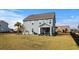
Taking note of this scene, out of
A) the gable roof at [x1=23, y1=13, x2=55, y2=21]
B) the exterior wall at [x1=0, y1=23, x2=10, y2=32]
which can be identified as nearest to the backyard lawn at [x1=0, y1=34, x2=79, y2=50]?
the exterior wall at [x1=0, y1=23, x2=10, y2=32]

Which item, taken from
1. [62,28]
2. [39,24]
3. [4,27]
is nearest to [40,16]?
[39,24]

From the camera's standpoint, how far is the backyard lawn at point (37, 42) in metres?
3.09

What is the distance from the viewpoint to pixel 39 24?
3.13 meters

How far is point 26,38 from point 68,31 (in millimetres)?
567

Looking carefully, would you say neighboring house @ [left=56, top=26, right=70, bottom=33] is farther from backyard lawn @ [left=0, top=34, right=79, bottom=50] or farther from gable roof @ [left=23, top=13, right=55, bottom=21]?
gable roof @ [left=23, top=13, right=55, bottom=21]

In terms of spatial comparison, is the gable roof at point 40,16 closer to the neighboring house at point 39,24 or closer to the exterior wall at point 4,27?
the neighboring house at point 39,24

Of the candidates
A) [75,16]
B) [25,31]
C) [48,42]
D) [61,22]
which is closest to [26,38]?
[25,31]

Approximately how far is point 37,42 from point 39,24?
24 centimetres

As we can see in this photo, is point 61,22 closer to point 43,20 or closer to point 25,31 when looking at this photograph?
point 43,20

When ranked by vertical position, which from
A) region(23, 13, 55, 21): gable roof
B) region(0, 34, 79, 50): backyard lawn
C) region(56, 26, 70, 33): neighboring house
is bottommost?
region(0, 34, 79, 50): backyard lawn

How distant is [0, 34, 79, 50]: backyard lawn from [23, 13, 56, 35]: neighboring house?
0.26ft

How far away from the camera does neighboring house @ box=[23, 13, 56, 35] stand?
3098 mm
